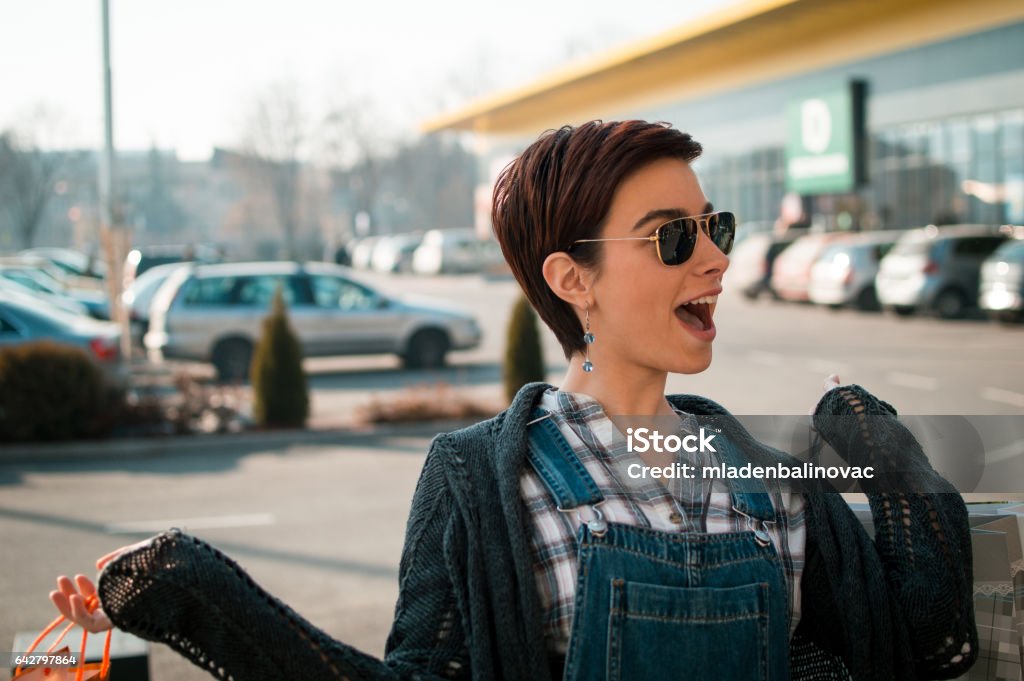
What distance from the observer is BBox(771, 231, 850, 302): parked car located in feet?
87.9

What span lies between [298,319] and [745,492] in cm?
1652

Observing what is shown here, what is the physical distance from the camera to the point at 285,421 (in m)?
13.1

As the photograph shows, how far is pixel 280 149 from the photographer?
263 feet

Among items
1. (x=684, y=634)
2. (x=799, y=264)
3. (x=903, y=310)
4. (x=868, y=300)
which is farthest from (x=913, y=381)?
(x=684, y=634)

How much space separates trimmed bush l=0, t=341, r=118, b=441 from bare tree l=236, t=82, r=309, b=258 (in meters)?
65.4

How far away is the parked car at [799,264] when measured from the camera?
87.9 ft

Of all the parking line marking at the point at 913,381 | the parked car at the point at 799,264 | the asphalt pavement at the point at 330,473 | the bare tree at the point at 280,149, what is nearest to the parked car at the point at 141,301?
the asphalt pavement at the point at 330,473

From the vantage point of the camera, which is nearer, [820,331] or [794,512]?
[794,512]

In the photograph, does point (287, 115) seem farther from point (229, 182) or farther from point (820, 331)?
point (820, 331)

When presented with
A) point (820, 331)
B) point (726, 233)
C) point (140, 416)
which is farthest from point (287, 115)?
point (726, 233)

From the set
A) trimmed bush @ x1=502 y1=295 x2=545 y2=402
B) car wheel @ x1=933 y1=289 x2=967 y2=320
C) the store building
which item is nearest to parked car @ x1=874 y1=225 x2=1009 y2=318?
car wheel @ x1=933 y1=289 x2=967 y2=320

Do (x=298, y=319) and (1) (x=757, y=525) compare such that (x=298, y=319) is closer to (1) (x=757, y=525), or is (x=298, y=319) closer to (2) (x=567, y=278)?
(2) (x=567, y=278)

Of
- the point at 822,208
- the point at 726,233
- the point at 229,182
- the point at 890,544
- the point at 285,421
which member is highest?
the point at 229,182

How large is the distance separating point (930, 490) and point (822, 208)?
1564 inches
